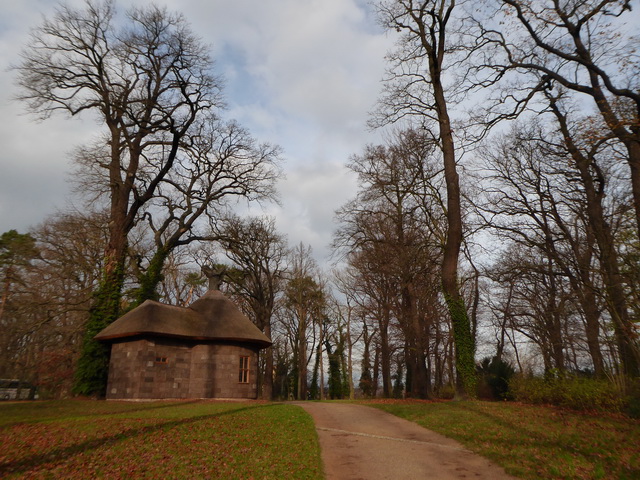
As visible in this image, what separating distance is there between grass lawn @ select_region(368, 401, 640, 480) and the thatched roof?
10.7 meters

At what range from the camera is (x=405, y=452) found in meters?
8.66

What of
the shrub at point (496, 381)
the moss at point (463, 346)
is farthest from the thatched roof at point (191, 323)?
the shrub at point (496, 381)

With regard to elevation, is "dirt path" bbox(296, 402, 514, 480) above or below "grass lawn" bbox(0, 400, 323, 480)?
below

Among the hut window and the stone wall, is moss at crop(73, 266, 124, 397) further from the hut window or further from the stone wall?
the hut window

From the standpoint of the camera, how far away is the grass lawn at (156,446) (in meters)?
6.91

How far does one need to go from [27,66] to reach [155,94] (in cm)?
588

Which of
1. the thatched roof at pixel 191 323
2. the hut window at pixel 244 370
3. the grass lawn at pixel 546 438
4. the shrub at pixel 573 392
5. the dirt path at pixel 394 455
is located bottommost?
the dirt path at pixel 394 455

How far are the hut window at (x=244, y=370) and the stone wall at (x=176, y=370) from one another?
18 centimetres

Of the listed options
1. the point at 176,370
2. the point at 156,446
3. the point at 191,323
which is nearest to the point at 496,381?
the point at 191,323

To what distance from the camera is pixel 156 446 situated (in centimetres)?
844

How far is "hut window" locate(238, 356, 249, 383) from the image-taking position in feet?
68.6

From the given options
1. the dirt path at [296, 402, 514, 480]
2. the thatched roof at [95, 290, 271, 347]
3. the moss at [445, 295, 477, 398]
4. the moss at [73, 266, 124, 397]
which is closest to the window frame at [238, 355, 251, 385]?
the thatched roof at [95, 290, 271, 347]

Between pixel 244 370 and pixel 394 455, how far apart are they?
14.0m

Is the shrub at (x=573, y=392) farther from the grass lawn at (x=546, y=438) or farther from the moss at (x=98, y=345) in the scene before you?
the moss at (x=98, y=345)
